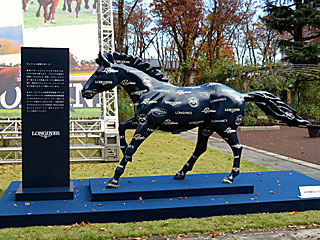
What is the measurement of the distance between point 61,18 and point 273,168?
1012cm

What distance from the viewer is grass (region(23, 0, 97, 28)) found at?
14.1 m

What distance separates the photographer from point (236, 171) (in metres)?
5.72

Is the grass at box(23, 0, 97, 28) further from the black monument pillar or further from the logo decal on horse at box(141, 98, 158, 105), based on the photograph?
the logo decal on horse at box(141, 98, 158, 105)

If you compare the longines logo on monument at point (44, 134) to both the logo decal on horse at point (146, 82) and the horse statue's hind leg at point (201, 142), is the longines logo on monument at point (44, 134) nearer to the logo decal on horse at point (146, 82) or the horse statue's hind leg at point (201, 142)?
the logo decal on horse at point (146, 82)

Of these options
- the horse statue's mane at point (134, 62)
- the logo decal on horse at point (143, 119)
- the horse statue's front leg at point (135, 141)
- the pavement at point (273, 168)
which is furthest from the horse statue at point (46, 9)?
the horse statue's front leg at point (135, 141)

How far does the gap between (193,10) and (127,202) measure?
77.0ft

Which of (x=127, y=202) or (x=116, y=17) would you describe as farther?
(x=116, y=17)

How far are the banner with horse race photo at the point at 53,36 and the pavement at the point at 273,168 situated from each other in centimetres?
497

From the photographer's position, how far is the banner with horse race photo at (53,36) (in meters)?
13.1

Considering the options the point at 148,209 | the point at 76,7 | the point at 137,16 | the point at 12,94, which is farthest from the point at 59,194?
the point at 137,16

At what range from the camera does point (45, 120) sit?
530cm

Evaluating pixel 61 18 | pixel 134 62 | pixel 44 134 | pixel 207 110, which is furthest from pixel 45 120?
pixel 61 18

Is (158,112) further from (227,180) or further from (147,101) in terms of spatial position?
(227,180)

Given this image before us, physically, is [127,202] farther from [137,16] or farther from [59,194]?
[137,16]
